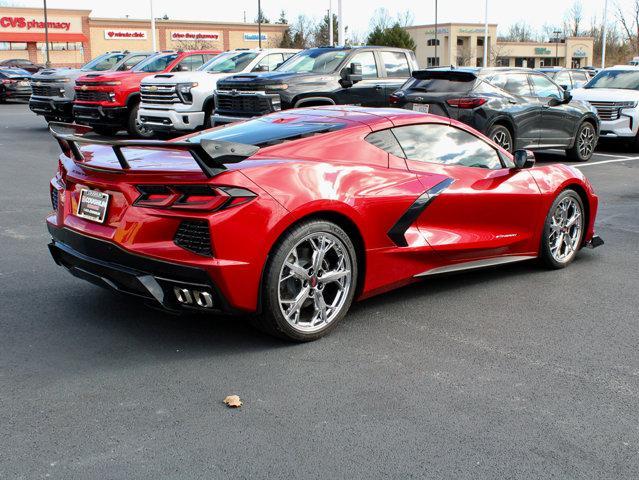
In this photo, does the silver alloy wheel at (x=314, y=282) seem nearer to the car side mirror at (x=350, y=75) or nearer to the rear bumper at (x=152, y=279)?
the rear bumper at (x=152, y=279)

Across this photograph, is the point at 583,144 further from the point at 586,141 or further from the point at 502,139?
the point at 502,139

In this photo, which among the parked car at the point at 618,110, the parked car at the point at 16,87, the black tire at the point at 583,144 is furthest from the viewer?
the parked car at the point at 16,87

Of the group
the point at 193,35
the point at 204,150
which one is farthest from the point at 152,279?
the point at 193,35

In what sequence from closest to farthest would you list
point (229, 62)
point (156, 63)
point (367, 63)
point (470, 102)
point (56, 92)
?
1. point (470, 102)
2. point (367, 63)
3. point (229, 62)
4. point (156, 63)
5. point (56, 92)

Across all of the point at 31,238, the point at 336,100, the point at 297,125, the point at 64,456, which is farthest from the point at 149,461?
the point at 336,100

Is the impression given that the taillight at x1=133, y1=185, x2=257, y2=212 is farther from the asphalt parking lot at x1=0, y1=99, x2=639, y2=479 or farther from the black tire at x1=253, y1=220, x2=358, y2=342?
the asphalt parking lot at x1=0, y1=99, x2=639, y2=479

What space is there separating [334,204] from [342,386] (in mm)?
1204

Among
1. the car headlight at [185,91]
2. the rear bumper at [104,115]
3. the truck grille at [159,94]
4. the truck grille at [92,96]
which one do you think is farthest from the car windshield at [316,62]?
the truck grille at [92,96]

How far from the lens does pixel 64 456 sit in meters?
3.38

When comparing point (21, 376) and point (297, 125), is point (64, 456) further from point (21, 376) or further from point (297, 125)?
point (297, 125)

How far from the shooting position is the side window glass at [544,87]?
14.2 m

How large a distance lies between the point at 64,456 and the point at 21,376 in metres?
1.03

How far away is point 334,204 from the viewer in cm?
482

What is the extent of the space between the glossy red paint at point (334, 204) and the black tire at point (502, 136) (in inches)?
259
